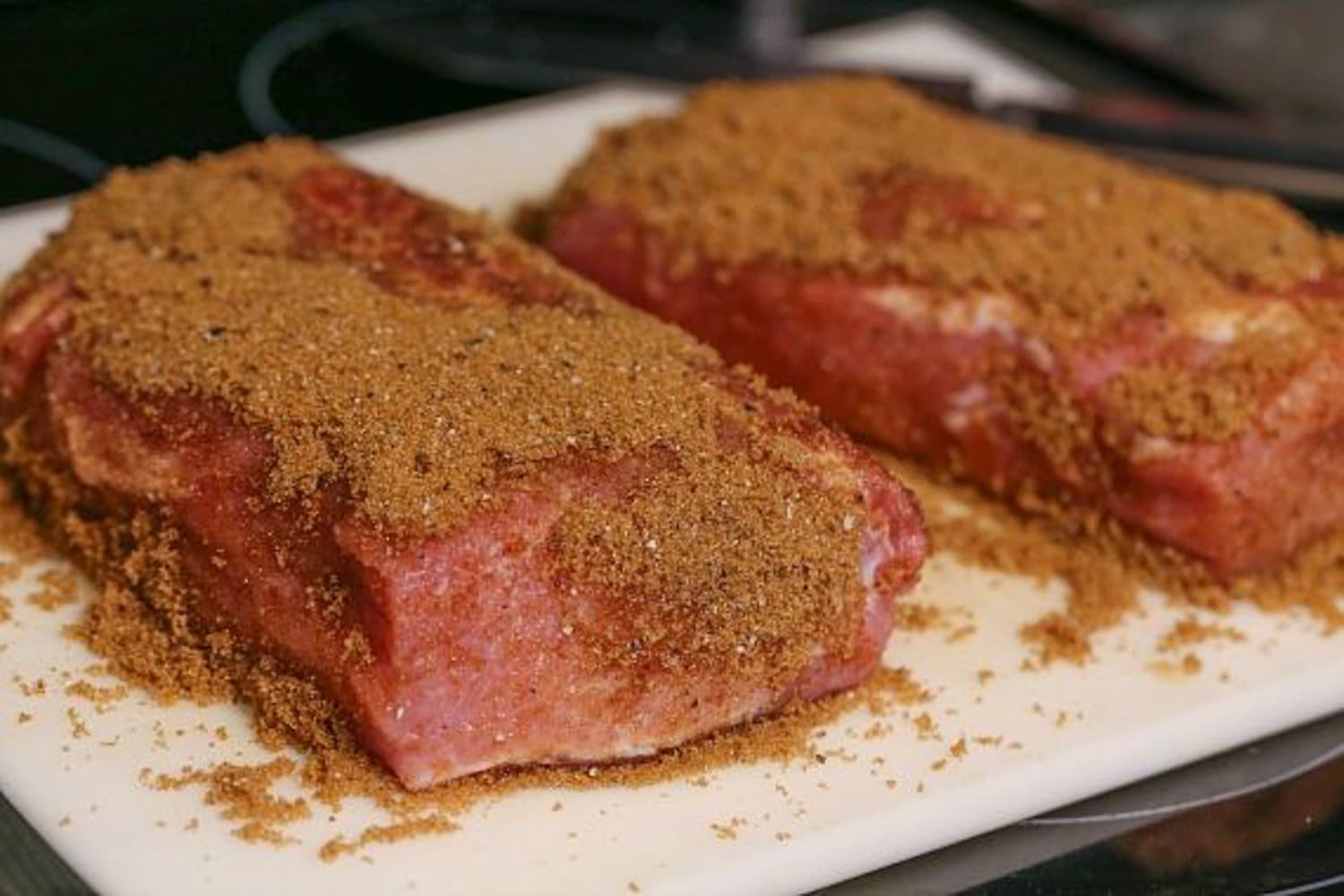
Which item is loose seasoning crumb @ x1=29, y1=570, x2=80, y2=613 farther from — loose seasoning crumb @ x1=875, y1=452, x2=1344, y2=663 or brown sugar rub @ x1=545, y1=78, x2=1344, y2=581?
loose seasoning crumb @ x1=875, y1=452, x2=1344, y2=663

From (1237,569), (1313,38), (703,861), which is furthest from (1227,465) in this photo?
(1313,38)

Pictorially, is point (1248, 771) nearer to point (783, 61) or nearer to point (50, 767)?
point (50, 767)

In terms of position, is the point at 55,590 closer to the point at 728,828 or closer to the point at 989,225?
the point at 728,828

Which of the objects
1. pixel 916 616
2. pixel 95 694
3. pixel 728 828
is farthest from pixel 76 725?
pixel 916 616

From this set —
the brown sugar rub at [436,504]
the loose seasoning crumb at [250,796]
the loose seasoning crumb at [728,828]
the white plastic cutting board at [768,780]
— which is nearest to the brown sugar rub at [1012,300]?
the white plastic cutting board at [768,780]

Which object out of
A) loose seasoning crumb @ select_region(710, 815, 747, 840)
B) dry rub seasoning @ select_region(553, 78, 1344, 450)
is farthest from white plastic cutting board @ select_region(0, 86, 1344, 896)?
dry rub seasoning @ select_region(553, 78, 1344, 450)

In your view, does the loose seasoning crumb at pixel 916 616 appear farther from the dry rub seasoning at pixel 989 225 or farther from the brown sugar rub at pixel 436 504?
the dry rub seasoning at pixel 989 225
